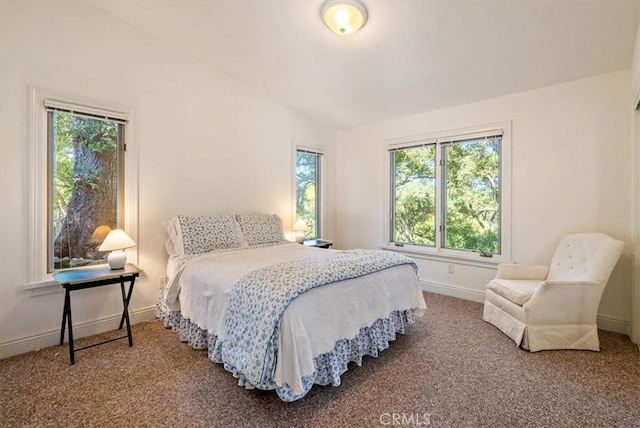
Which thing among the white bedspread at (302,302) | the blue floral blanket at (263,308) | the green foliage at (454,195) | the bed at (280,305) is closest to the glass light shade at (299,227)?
the bed at (280,305)

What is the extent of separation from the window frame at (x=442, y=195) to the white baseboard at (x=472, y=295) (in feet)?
1.16

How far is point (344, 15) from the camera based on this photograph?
239 centimetres

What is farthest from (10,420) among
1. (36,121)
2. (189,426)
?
(36,121)

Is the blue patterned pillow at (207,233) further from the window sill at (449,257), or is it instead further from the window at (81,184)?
the window sill at (449,257)

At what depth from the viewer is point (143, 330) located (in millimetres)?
2828

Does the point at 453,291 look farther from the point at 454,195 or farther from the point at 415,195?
the point at 415,195

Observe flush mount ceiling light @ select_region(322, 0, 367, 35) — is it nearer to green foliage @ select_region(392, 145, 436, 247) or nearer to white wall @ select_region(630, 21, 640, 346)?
green foliage @ select_region(392, 145, 436, 247)

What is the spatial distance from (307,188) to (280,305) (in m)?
3.16

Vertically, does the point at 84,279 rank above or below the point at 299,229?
below

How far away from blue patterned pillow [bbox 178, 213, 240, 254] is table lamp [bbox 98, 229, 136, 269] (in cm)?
49

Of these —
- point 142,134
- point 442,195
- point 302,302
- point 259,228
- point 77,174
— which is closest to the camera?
point 302,302

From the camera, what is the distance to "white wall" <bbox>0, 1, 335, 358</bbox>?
2365 mm

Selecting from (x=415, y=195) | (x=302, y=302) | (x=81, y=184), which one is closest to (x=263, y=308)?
(x=302, y=302)

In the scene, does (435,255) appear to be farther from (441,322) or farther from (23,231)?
(23,231)
